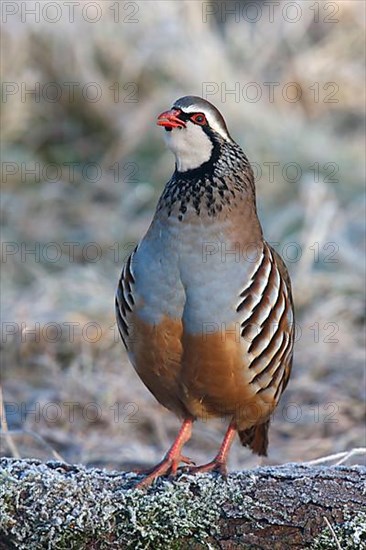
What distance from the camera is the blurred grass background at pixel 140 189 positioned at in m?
5.42

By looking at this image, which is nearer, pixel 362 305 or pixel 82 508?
pixel 82 508

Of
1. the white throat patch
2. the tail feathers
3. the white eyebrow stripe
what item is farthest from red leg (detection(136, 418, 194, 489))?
the white eyebrow stripe

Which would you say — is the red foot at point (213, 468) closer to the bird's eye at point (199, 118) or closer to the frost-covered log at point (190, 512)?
the frost-covered log at point (190, 512)

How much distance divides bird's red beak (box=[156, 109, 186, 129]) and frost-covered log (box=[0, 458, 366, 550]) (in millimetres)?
1012

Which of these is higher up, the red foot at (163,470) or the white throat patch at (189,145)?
the white throat patch at (189,145)

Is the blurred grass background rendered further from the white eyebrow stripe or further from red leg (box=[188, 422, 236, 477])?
the white eyebrow stripe

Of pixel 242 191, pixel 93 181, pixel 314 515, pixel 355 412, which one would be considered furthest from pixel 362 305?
pixel 314 515

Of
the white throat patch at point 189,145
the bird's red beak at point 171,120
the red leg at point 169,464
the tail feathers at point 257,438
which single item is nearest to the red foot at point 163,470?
the red leg at point 169,464

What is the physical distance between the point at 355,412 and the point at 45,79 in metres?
4.36

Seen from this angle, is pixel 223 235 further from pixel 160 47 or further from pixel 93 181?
pixel 160 47

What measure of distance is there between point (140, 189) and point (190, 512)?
4.99 metres

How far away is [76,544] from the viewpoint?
2.72m

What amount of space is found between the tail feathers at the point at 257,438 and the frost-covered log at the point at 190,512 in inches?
29.7

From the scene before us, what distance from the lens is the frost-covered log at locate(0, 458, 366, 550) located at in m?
2.68
